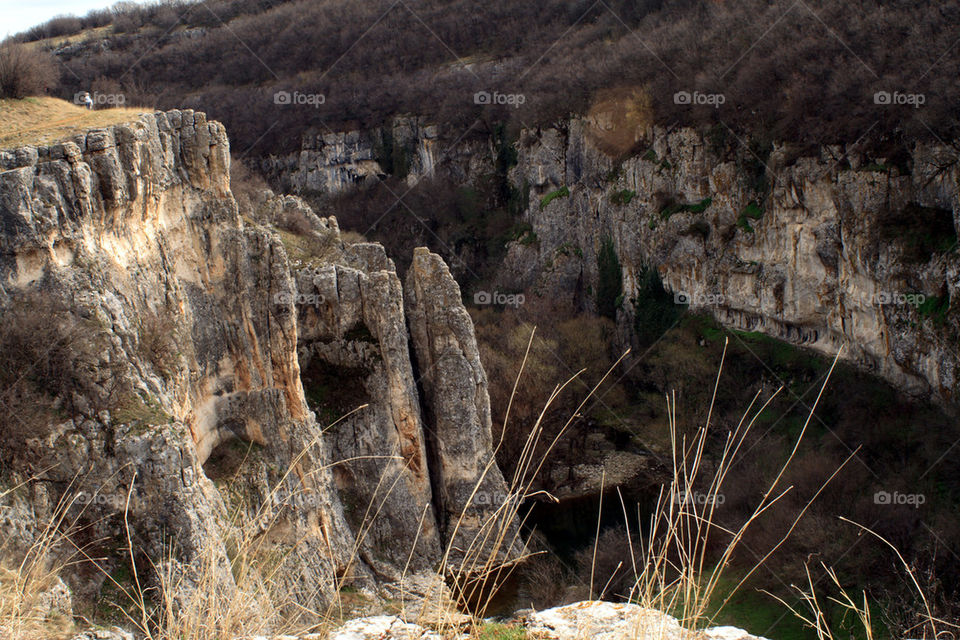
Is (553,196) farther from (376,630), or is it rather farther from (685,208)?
(376,630)

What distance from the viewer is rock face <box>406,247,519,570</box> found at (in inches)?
877

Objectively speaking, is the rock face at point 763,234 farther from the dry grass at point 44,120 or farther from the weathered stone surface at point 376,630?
the weathered stone surface at point 376,630

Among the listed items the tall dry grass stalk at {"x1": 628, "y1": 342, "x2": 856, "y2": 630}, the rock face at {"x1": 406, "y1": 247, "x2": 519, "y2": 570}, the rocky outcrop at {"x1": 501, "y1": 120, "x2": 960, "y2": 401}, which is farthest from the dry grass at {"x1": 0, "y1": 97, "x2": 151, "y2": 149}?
the rocky outcrop at {"x1": 501, "y1": 120, "x2": 960, "y2": 401}

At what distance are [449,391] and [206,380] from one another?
7.83 m

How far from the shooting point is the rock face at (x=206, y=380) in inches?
402

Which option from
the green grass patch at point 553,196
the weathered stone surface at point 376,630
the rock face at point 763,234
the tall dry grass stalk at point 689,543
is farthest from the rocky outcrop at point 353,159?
the weathered stone surface at point 376,630

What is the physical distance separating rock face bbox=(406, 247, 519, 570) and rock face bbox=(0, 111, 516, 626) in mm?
173

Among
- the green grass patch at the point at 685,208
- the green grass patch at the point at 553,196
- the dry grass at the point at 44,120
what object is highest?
the dry grass at the point at 44,120

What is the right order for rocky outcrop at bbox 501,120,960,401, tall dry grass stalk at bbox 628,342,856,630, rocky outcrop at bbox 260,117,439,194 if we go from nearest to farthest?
tall dry grass stalk at bbox 628,342,856,630 < rocky outcrop at bbox 501,120,960,401 < rocky outcrop at bbox 260,117,439,194

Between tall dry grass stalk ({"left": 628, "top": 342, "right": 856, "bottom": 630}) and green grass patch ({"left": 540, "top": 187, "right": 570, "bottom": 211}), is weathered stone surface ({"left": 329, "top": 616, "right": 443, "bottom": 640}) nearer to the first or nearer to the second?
tall dry grass stalk ({"left": 628, "top": 342, "right": 856, "bottom": 630})

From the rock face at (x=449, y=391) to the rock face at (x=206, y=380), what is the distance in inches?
6.8

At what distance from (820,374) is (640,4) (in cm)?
3872

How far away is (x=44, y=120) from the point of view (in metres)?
14.9

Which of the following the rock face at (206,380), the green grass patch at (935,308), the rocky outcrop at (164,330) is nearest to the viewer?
the rock face at (206,380)
